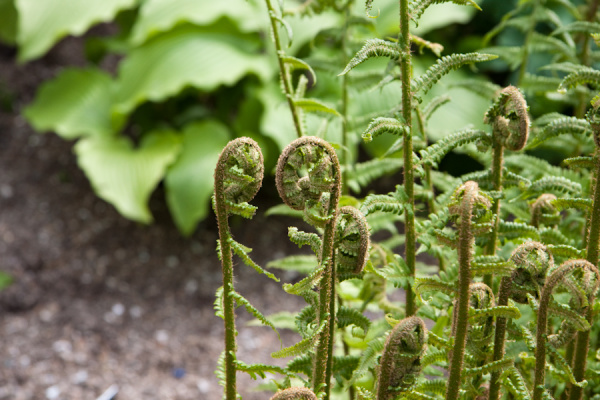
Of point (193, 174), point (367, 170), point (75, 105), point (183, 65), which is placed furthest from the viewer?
point (75, 105)

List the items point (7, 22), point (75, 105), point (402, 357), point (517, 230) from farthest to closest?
point (7, 22) → point (75, 105) → point (517, 230) → point (402, 357)

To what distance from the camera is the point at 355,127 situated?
1370mm

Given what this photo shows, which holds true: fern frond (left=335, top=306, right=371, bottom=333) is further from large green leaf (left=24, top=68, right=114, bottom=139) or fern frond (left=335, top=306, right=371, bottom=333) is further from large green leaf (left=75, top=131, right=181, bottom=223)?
large green leaf (left=24, top=68, right=114, bottom=139)

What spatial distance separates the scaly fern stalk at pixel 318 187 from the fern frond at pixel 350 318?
0.40ft

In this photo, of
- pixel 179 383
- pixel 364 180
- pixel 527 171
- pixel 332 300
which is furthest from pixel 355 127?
pixel 179 383

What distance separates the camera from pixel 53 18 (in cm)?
329

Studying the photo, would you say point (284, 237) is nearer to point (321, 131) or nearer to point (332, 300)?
point (321, 131)

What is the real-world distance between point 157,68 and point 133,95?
8.5 inches

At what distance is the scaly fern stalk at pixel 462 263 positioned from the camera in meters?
0.70

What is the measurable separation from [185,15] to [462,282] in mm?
2790

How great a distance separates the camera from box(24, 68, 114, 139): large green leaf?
334 centimetres

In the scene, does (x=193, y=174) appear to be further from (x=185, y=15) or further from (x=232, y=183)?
(x=232, y=183)

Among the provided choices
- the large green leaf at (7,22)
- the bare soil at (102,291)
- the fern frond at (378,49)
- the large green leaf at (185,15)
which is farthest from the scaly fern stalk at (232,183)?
the large green leaf at (7,22)

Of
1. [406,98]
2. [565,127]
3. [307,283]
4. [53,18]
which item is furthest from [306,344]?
[53,18]
